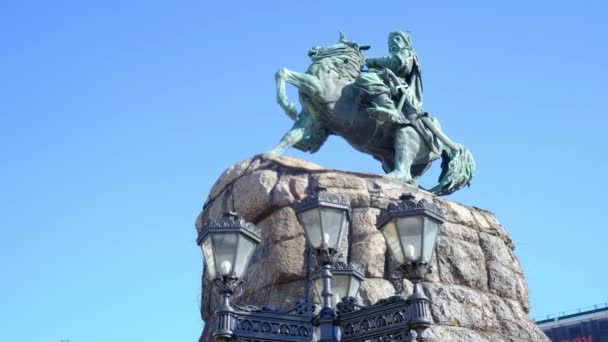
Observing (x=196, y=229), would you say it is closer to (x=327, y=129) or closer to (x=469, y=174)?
(x=327, y=129)

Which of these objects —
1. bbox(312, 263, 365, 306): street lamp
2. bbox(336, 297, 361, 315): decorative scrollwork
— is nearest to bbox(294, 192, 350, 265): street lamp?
bbox(336, 297, 361, 315): decorative scrollwork

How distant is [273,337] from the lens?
6.88 meters

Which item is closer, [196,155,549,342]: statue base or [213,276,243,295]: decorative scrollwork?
[213,276,243,295]: decorative scrollwork

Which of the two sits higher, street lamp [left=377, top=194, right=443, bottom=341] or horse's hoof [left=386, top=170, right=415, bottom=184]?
horse's hoof [left=386, top=170, right=415, bottom=184]

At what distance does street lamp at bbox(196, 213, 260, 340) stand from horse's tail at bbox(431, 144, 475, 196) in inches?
345

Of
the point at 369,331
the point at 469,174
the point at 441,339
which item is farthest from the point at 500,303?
the point at 369,331

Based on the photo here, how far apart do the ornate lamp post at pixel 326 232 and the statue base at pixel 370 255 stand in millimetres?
4438

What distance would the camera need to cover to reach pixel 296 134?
14.5 m

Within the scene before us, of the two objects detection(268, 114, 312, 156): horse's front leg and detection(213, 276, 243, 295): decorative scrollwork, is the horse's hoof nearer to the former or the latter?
detection(268, 114, 312, 156): horse's front leg

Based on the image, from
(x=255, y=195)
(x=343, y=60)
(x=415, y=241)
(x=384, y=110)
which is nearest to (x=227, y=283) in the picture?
(x=415, y=241)

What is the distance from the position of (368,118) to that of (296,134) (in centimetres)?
114

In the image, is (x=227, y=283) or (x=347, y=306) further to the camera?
(x=347, y=306)

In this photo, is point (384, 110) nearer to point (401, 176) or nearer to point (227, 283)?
point (401, 176)

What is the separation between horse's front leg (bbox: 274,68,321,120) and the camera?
14273mm
